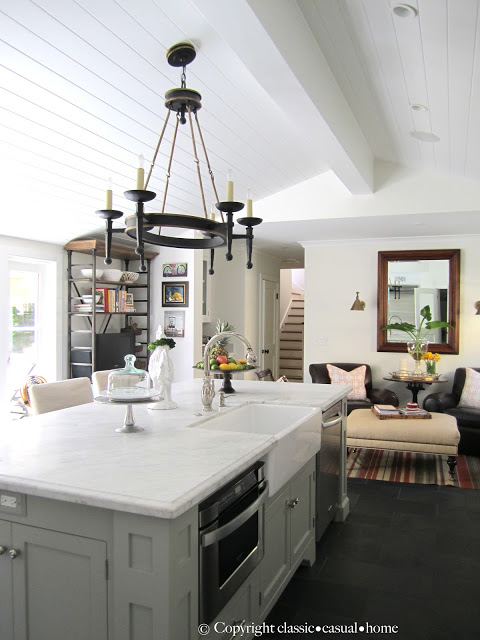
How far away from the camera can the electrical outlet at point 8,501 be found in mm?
1693

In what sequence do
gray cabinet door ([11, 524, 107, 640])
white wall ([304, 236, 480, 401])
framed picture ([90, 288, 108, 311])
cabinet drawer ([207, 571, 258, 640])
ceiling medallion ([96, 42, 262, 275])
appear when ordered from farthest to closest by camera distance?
white wall ([304, 236, 480, 401]), framed picture ([90, 288, 108, 311]), ceiling medallion ([96, 42, 262, 275]), cabinet drawer ([207, 571, 258, 640]), gray cabinet door ([11, 524, 107, 640])

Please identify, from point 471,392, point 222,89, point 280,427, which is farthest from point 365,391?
point 222,89

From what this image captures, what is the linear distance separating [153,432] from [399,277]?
218 inches

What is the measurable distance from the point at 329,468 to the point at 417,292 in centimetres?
436

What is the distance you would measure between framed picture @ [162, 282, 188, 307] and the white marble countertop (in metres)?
3.45

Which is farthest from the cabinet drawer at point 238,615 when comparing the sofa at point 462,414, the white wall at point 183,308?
the white wall at point 183,308

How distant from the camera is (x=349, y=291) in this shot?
741 centimetres

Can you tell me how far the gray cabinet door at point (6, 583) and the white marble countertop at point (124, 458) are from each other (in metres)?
0.18

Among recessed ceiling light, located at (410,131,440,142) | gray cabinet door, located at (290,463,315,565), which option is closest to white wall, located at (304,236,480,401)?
recessed ceiling light, located at (410,131,440,142)

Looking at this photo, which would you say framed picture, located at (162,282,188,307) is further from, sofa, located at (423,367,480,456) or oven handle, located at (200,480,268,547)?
oven handle, located at (200,480,268,547)

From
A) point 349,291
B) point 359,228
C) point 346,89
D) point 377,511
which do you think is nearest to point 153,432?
point 377,511

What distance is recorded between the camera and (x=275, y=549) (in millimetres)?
2371

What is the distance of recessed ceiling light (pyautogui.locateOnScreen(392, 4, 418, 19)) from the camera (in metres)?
2.48

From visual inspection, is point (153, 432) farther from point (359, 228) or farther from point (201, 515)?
point (359, 228)
